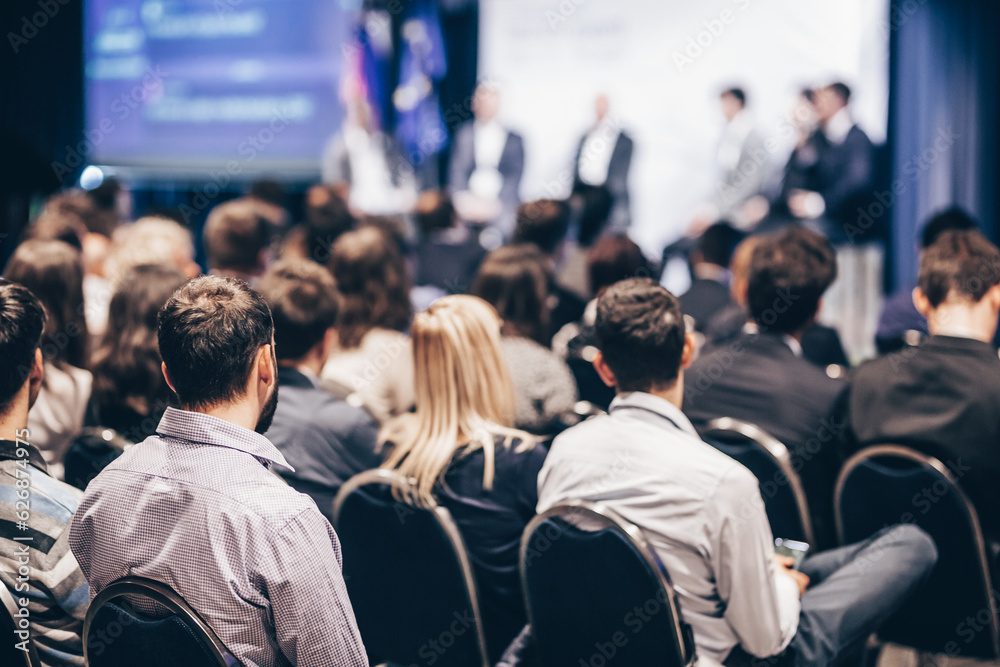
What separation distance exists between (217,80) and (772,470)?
24.5 feet

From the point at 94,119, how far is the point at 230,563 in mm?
8710

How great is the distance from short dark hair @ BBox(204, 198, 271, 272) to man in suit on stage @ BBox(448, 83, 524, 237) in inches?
161

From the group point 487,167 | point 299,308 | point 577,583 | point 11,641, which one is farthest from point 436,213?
point 11,641

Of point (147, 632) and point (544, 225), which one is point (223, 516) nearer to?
point (147, 632)

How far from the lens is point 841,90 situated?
20.5 feet

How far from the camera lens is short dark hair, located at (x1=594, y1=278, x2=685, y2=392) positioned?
1.81 metres

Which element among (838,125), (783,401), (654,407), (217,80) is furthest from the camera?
(217,80)

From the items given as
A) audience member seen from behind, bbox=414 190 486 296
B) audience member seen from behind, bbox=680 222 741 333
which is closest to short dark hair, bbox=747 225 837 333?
audience member seen from behind, bbox=680 222 741 333

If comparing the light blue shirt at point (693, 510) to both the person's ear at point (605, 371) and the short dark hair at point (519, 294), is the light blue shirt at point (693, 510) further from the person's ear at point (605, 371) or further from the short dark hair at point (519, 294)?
the short dark hair at point (519, 294)

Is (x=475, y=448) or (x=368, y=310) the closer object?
(x=475, y=448)

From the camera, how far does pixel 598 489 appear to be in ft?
5.56

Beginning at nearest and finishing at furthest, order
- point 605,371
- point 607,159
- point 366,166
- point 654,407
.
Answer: point 654,407, point 605,371, point 607,159, point 366,166

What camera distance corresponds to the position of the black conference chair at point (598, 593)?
155 cm

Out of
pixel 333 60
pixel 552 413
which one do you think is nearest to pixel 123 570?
pixel 552 413
